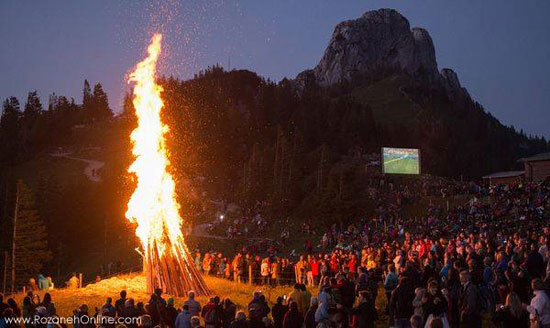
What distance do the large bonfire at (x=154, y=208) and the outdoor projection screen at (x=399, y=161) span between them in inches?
1374

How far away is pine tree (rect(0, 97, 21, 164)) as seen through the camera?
97681mm

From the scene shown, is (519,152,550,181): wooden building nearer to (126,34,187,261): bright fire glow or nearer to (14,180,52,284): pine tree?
(126,34,187,261): bright fire glow

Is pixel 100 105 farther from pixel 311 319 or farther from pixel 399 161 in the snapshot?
pixel 311 319

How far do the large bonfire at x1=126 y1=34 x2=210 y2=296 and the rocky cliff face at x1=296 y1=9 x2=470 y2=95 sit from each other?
133 m

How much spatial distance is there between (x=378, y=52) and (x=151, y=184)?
148 meters

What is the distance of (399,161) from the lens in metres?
53.6

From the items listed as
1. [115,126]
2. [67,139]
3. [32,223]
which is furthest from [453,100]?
[32,223]

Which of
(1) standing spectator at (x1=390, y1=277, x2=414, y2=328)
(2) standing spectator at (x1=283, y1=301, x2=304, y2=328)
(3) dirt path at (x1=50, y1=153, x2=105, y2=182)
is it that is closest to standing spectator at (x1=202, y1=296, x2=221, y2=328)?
(2) standing spectator at (x1=283, y1=301, x2=304, y2=328)

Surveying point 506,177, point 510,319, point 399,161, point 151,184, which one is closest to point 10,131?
point 399,161

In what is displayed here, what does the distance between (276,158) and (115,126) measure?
68.2 m

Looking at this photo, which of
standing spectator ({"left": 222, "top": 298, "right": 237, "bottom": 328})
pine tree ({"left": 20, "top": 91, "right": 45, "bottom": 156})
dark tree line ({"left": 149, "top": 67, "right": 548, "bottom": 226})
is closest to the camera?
standing spectator ({"left": 222, "top": 298, "right": 237, "bottom": 328})

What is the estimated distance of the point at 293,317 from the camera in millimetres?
10375

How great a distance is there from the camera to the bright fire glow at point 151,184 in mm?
20234

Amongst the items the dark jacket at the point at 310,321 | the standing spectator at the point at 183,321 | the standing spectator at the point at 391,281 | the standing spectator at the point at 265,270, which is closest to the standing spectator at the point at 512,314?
the dark jacket at the point at 310,321
